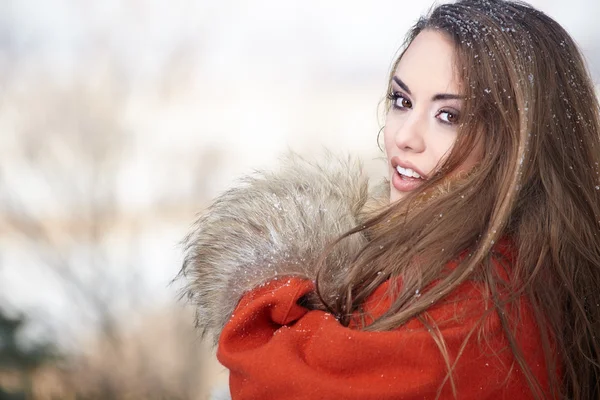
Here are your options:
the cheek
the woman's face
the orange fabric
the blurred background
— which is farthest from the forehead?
the blurred background

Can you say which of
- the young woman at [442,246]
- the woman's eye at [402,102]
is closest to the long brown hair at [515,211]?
the young woman at [442,246]

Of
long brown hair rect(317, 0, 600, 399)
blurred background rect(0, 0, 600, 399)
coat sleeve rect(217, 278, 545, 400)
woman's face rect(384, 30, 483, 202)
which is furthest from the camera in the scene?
blurred background rect(0, 0, 600, 399)

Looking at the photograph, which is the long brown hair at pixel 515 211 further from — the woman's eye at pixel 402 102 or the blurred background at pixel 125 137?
the blurred background at pixel 125 137

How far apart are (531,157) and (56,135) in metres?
2.58

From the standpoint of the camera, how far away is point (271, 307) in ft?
4.49

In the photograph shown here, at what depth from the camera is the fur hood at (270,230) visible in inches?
56.2

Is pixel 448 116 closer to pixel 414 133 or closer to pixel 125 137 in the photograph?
pixel 414 133

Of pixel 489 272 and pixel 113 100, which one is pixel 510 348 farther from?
pixel 113 100

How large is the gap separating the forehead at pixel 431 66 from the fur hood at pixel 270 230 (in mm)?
219

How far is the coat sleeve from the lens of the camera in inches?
48.1

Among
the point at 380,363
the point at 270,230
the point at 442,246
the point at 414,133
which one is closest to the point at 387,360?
the point at 380,363

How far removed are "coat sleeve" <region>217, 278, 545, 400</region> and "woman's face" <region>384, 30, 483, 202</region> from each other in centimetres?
30

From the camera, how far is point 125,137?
3.54 m

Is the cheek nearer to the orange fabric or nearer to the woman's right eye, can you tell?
the woman's right eye
